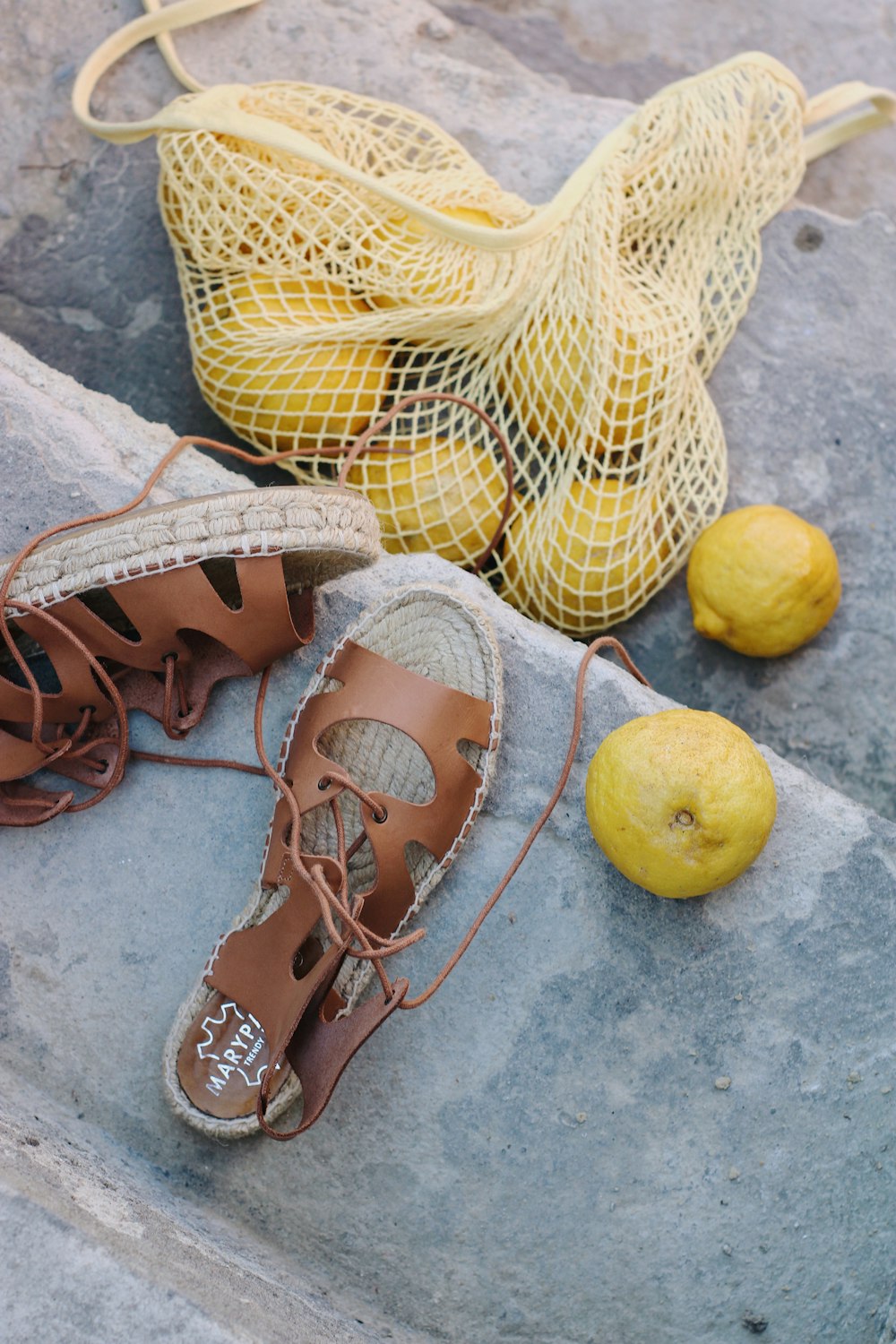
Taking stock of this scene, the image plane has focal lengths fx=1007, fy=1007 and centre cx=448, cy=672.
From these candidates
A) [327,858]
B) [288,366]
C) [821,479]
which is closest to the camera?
[327,858]

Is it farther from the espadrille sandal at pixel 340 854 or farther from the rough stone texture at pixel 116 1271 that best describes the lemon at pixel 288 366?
the rough stone texture at pixel 116 1271

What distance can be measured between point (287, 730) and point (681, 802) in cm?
67

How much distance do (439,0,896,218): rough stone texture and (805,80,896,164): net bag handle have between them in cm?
19

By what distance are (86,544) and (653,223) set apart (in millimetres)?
1436

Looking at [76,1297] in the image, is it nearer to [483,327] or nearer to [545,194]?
[483,327]

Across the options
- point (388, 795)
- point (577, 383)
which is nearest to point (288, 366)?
point (577, 383)

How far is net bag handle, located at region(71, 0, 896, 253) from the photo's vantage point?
189cm

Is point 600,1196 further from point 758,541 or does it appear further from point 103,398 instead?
point 103,398

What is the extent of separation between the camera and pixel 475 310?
1.98 meters

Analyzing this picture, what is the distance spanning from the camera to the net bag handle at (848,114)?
2.36 meters

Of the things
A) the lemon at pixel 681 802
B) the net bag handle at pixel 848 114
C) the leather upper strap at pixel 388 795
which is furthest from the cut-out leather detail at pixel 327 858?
the net bag handle at pixel 848 114

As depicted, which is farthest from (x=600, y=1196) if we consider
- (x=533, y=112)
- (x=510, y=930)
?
(x=533, y=112)

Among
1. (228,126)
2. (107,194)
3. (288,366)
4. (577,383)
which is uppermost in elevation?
(228,126)

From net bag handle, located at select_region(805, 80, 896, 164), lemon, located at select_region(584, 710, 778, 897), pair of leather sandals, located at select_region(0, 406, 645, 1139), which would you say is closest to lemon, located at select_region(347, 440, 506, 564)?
pair of leather sandals, located at select_region(0, 406, 645, 1139)
